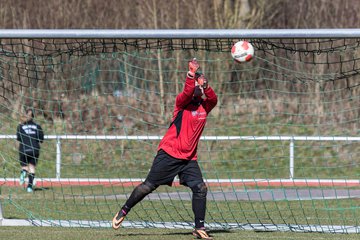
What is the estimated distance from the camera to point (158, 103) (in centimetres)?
1686

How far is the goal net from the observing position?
13.0 metres

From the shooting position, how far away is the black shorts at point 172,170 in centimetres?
1055

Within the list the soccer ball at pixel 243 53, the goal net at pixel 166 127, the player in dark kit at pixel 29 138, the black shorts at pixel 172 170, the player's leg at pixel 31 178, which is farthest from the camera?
the player in dark kit at pixel 29 138

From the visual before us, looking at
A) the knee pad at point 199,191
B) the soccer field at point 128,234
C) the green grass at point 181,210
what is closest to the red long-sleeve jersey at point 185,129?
the knee pad at point 199,191

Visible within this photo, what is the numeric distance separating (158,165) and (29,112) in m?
7.49

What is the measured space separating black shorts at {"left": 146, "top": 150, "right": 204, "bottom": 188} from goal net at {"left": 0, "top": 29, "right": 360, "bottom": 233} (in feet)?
4.87

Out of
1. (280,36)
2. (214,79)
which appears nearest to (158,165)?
(280,36)

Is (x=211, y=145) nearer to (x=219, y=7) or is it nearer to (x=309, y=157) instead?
(x=309, y=157)

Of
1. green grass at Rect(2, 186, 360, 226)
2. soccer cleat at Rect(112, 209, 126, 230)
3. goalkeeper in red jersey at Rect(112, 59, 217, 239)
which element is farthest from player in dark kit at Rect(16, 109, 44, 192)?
goalkeeper in red jersey at Rect(112, 59, 217, 239)

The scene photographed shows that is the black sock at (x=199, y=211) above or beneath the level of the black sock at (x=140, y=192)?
beneath

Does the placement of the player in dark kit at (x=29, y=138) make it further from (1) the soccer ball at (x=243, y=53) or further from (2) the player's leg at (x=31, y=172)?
(1) the soccer ball at (x=243, y=53)

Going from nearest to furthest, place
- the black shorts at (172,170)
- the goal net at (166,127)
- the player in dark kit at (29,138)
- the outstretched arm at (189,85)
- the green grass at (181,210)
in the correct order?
the outstretched arm at (189,85), the black shorts at (172,170), the green grass at (181,210), the goal net at (166,127), the player in dark kit at (29,138)

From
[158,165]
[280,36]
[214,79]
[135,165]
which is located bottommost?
[135,165]

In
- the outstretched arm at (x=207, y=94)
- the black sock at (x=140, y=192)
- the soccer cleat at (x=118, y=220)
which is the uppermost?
the outstretched arm at (x=207, y=94)
